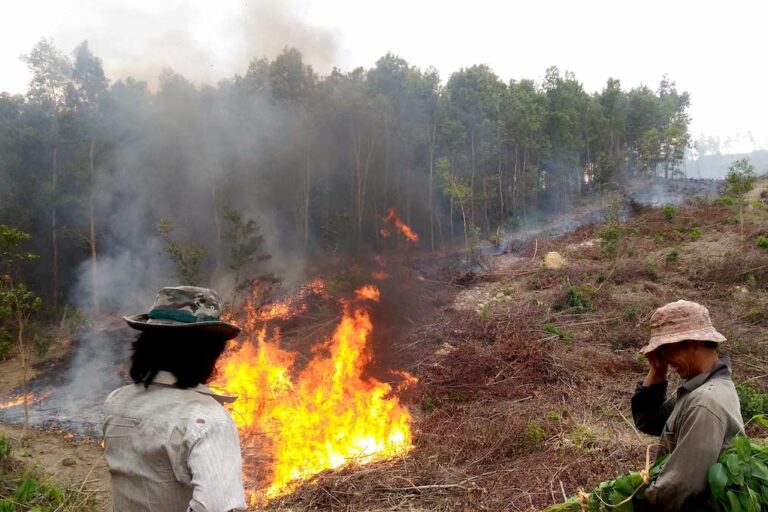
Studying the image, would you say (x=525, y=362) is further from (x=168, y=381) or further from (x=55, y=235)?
(x=55, y=235)

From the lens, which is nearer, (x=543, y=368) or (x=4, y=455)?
(x=4, y=455)

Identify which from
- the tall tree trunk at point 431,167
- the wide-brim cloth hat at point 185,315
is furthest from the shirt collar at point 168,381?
the tall tree trunk at point 431,167

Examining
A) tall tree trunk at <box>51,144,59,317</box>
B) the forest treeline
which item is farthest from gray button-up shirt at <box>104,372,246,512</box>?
tall tree trunk at <box>51,144,59,317</box>

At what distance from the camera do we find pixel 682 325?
88.0 inches

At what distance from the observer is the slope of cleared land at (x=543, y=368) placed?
5.05 metres

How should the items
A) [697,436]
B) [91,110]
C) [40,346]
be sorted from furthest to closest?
[91,110]
[40,346]
[697,436]

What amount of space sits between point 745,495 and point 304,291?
54.6 feet

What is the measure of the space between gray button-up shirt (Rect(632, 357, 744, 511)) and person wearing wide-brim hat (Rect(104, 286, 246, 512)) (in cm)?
179

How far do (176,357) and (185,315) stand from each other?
0.50ft

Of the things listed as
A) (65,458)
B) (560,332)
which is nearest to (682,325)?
(560,332)

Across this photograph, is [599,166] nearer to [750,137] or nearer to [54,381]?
[54,381]

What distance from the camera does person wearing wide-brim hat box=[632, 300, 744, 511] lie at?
1927mm

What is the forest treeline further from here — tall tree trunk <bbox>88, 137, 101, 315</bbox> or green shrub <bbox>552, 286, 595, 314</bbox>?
green shrub <bbox>552, 286, 595, 314</bbox>

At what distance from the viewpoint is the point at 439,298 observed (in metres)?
15.6
